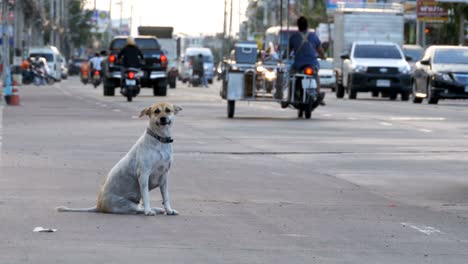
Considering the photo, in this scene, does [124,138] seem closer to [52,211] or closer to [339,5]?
Answer: [52,211]

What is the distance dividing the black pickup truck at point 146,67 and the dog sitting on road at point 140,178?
105ft

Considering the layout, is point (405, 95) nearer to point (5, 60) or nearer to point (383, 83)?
point (383, 83)

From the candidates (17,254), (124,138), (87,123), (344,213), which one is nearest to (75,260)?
(17,254)

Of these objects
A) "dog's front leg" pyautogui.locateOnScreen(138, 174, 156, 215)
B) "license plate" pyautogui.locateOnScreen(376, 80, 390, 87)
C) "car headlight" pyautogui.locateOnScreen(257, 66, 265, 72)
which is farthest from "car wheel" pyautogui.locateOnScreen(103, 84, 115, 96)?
"dog's front leg" pyautogui.locateOnScreen(138, 174, 156, 215)

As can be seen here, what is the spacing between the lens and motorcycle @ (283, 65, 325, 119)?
90.2 feet

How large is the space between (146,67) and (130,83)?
6572 millimetres

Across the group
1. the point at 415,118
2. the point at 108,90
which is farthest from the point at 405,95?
the point at 415,118

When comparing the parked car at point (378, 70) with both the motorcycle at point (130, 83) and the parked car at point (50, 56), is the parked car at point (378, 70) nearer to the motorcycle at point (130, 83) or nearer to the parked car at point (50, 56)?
the motorcycle at point (130, 83)

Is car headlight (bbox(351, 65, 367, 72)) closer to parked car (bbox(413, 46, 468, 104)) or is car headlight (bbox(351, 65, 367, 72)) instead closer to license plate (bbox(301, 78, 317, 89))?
parked car (bbox(413, 46, 468, 104))

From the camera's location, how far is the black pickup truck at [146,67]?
43.2 m

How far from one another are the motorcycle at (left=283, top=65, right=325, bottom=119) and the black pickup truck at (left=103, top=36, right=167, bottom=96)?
15.7 metres

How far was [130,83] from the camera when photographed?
38469mm

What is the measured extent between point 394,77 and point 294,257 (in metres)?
37.1

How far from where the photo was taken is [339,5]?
86.9 meters
